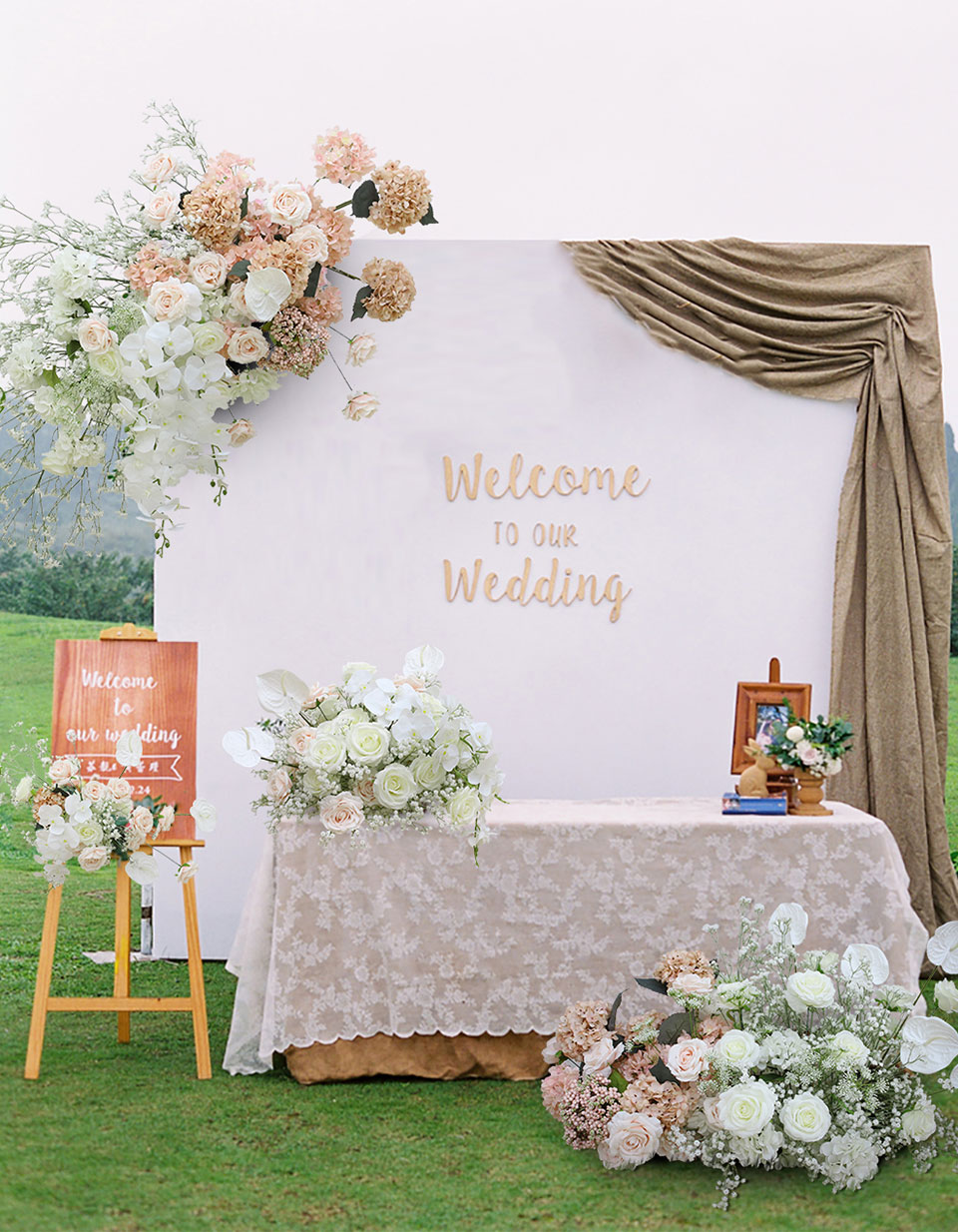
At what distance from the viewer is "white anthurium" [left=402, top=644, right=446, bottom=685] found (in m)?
3.27

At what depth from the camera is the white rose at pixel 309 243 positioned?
200cm

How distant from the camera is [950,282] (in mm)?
8664

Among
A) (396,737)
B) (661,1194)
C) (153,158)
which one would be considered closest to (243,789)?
(396,737)

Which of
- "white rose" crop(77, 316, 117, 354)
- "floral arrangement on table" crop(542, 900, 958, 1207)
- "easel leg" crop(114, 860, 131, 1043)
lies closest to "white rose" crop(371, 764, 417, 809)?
"floral arrangement on table" crop(542, 900, 958, 1207)

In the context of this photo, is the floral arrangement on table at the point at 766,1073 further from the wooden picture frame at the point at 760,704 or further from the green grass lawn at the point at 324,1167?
the wooden picture frame at the point at 760,704

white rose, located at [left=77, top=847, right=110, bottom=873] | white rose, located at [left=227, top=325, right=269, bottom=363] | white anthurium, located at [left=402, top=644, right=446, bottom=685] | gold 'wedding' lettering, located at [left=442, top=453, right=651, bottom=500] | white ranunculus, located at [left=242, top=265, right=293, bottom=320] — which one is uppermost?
gold 'wedding' lettering, located at [left=442, top=453, right=651, bottom=500]

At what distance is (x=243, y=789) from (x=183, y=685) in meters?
1.18

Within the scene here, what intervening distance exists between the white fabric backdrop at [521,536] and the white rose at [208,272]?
8.35 feet

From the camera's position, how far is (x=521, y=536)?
14.7ft

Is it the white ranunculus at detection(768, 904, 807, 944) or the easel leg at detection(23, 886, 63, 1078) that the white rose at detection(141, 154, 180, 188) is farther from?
the white ranunculus at detection(768, 904, 807, 944)

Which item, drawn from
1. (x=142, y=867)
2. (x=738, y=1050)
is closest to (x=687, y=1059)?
(x=738, y=1050)

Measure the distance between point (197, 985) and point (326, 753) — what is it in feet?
2.37

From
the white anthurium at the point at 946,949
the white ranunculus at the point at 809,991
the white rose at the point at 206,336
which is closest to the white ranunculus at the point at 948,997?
the white anthurium at the point at 946,949

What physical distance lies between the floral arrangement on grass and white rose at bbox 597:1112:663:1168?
1128mm
